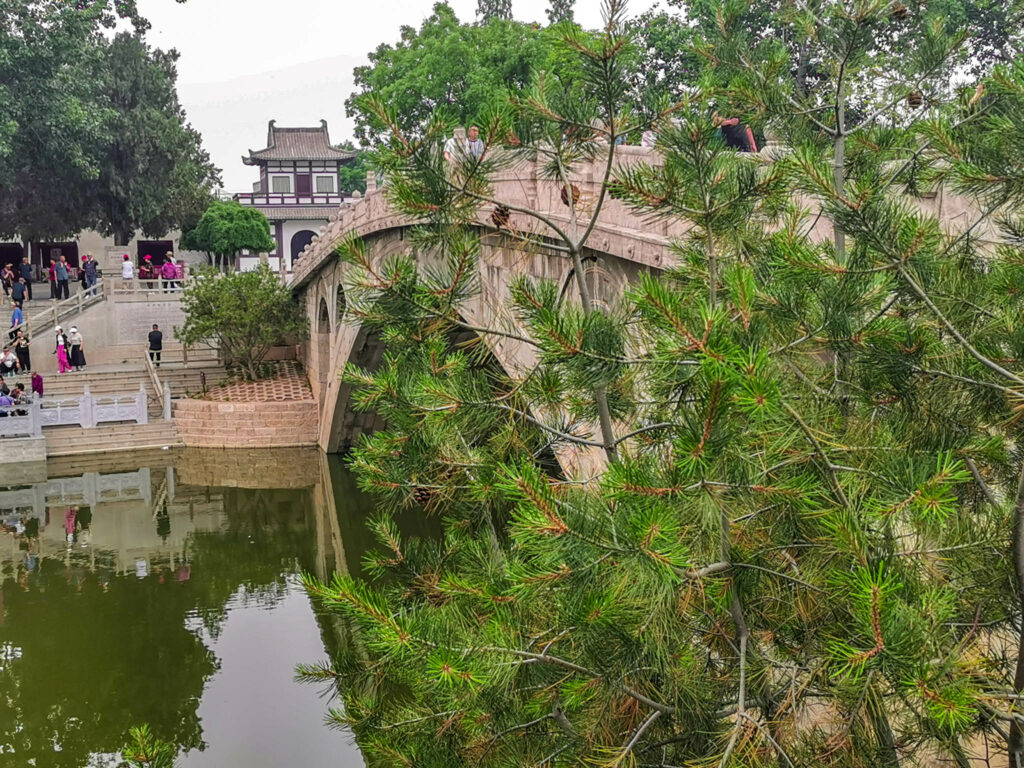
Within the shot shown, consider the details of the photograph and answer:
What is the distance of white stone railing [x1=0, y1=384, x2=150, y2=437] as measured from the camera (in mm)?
24578

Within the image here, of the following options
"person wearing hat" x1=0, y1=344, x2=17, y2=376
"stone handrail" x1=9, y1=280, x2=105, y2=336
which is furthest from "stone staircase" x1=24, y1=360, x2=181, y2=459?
"stone handrail" x1=9, y1=280, x2=105, y2=336

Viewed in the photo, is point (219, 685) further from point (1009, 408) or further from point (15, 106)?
point (15, 106)

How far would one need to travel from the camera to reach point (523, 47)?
117 ft

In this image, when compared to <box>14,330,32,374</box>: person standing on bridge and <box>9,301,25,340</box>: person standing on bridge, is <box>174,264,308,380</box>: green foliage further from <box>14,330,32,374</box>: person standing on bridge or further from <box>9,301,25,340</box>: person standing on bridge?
<box>9,301,25,340</box>: person standing on bridge

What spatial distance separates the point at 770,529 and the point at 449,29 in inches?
1401

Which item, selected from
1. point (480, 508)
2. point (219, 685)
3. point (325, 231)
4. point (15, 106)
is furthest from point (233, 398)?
point (480, 508)

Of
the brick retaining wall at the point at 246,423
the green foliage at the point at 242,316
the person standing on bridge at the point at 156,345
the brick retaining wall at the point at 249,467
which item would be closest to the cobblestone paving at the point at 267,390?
the green foliage at the point at 242,316

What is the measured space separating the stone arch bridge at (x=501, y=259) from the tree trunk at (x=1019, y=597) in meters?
1.87

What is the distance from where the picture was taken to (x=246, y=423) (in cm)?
2664

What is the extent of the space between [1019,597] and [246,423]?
79.2 feet

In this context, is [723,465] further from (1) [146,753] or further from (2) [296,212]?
(2) [296,212]

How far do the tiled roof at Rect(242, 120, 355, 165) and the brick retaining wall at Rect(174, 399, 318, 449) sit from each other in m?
25.8

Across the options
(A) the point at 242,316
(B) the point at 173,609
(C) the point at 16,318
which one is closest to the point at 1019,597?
(B) the point at 173,609

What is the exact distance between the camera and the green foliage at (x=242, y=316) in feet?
93.2
